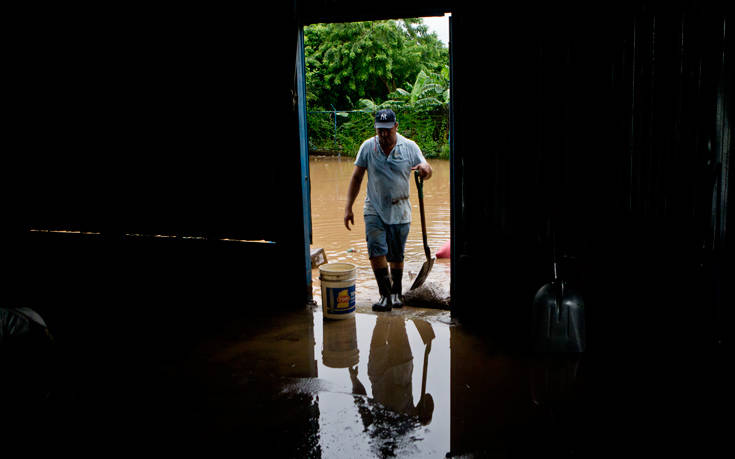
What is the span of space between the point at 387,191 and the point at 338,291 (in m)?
1.16

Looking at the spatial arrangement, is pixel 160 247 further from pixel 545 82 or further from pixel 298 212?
pixel 545 82

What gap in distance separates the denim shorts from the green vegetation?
16.8 m

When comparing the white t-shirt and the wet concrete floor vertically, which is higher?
the white t-shirt

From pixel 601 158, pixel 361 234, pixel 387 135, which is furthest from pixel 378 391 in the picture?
pixel 361 234

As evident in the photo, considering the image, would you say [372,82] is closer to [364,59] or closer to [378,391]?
[364,59]

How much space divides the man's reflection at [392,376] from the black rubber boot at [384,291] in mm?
209

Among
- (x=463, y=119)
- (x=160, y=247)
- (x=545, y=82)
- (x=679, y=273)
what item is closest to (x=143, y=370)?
(x=160, y=247)

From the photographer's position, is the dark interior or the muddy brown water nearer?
the dark interior

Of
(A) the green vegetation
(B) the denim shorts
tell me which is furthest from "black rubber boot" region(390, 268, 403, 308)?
(A) the green vegetation

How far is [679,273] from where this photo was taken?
14.9 ft

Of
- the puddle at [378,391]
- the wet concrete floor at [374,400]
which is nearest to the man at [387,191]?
the puddle at [378,391]

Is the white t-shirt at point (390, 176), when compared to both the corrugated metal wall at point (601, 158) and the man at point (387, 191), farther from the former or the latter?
the corrugated metal wall at point (601, 158)

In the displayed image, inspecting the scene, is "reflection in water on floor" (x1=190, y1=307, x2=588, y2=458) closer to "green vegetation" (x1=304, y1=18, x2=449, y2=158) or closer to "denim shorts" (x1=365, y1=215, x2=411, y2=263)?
"denim shorts" (x1=365, y1=215, x2=411, y2=263)

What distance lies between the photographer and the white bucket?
557 centimetres
